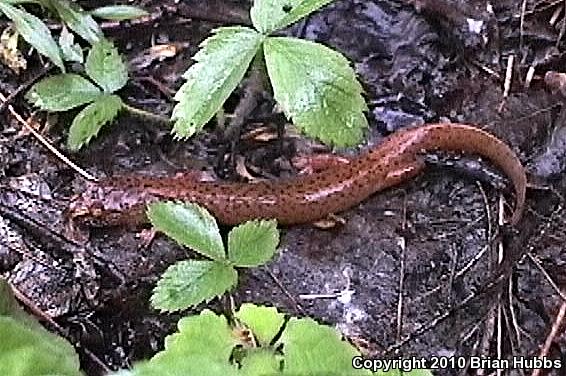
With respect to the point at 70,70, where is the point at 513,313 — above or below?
below

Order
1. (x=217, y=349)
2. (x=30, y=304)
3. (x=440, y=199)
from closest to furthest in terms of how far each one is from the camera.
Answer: (x=217, y=349), (x=30, y=304), (x=440, y=199)

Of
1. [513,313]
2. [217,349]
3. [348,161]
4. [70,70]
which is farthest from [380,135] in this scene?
[217,349]

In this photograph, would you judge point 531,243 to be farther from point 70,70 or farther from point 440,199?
point 70,70

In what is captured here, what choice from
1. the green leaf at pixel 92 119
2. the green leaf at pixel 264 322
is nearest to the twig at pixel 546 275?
the green leaf at pixel 264 322

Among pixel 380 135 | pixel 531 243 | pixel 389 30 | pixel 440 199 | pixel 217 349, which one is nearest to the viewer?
pixel 217 349

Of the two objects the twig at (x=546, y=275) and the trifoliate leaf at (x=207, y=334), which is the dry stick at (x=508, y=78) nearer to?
the twig at (x=546, y=275)

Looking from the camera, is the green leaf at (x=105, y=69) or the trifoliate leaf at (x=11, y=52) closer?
the green leaf at (x=105, y=69)

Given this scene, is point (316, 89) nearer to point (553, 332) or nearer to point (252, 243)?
point (252, 243)

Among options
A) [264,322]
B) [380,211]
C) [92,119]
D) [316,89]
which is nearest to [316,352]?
[264,322]
